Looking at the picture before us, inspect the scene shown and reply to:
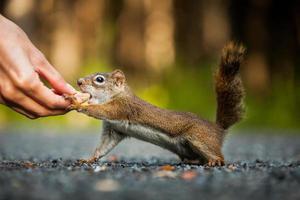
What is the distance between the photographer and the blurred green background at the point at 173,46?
39.6 feet

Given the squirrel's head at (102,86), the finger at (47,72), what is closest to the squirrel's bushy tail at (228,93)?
the squirrel's head at (102,86)

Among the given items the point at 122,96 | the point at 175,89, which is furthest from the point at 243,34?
the point at 122,96

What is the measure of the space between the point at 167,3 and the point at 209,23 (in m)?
1.20

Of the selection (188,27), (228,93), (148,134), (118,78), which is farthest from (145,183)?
(188,27)

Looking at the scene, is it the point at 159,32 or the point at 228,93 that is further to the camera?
the point at 159,32

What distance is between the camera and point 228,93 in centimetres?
509

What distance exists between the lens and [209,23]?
16672 mm

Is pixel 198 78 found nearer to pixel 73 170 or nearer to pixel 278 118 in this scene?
pixel 278 118

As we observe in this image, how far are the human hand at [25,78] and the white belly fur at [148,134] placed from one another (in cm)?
49

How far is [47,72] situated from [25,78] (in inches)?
12.9

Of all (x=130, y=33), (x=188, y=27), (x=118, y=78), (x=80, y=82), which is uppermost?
(x=188, y=27)

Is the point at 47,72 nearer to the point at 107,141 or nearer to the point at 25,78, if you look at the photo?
the point at 25,78

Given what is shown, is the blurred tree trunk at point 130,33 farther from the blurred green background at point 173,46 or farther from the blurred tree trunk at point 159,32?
the blurred tree trunk at point 159,32

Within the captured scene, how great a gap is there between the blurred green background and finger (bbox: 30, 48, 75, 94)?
7127mm
